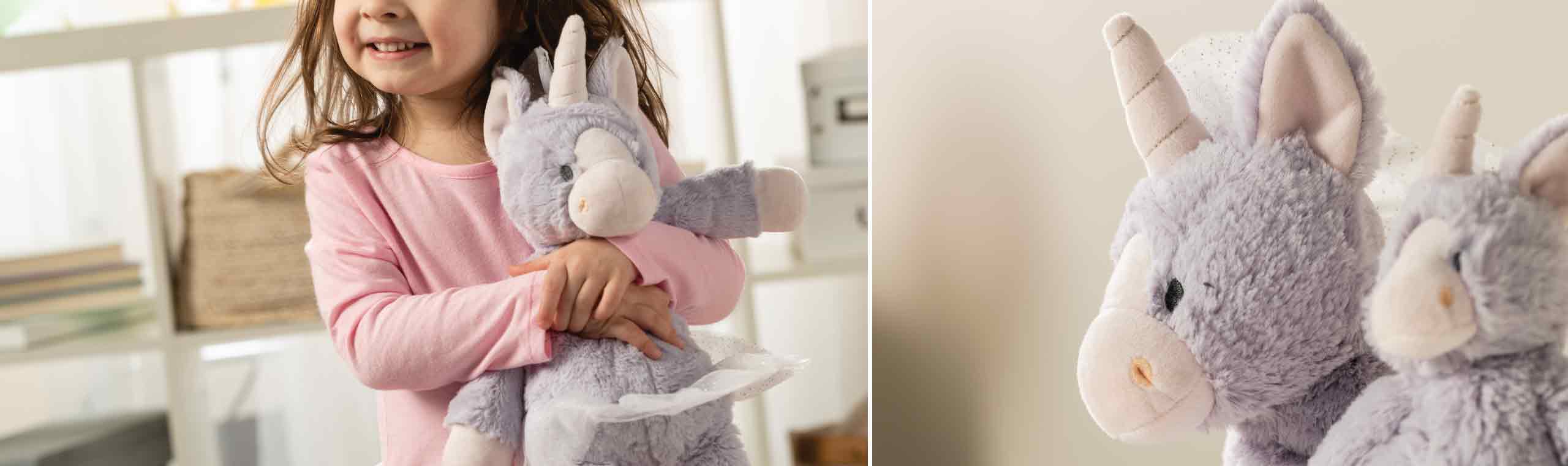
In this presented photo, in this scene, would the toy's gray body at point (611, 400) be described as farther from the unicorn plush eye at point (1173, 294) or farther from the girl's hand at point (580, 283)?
the unicorn plush eye at point (1173, 294)

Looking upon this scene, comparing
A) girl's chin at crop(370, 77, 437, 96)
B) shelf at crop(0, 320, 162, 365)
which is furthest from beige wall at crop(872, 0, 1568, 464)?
shelf at crop(0, 320, 162, 365)

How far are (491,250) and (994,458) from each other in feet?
2.19

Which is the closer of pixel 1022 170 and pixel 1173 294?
pixel 1173 294

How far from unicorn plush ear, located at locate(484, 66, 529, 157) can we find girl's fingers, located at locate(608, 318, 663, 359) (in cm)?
14

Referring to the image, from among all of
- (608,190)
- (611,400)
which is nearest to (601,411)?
(611,400)

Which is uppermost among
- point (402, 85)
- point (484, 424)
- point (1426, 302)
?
point (402, 85)

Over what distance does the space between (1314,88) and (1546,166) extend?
4.6 inches

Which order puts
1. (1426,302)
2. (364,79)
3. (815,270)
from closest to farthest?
(1426,302), (364,79), (815,270)

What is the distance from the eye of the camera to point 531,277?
79 centimetres

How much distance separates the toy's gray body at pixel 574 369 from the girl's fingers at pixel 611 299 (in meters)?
0.02

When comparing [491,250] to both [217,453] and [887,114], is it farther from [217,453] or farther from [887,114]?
[217,453]

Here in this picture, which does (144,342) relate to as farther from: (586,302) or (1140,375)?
(1140,375)

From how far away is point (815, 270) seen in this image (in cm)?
173

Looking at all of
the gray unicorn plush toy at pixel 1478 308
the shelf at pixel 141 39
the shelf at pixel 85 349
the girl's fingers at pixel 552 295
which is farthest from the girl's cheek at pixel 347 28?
the shelf at pixel 85 349
